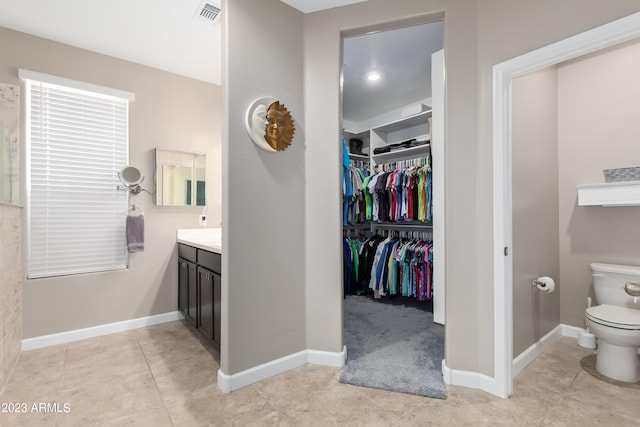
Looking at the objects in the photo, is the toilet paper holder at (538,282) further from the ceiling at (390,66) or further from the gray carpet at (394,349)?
the ceiling at (390,66)

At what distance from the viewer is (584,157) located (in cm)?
256

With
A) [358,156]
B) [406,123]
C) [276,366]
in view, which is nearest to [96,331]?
[276,366]

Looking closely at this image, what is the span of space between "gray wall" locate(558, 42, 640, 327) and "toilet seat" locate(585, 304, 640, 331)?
1.58 ft

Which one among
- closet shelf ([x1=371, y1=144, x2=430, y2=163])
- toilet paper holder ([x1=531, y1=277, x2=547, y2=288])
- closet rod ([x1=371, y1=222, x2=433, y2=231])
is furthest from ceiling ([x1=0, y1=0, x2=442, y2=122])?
toilet paper holder ([x1=531, y1=277, x2=547, y2=288])

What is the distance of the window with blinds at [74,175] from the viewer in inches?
99.3

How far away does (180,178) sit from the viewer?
3184mm

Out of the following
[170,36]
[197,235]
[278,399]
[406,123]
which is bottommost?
[278,399]

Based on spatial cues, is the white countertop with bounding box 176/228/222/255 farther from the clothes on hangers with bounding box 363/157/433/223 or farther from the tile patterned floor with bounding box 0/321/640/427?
the clothes on hangers with bounding box 363/157/433/223

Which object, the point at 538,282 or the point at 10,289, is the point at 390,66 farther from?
the point at 10,289

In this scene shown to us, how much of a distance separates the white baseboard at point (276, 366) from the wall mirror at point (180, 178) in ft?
6.17

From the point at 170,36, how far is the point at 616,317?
3870 mm

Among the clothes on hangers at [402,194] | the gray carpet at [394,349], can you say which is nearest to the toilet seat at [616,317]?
the gray carpet at [394,349]

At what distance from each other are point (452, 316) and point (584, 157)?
6.24 feet

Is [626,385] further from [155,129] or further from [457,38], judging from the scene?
[155,129]
